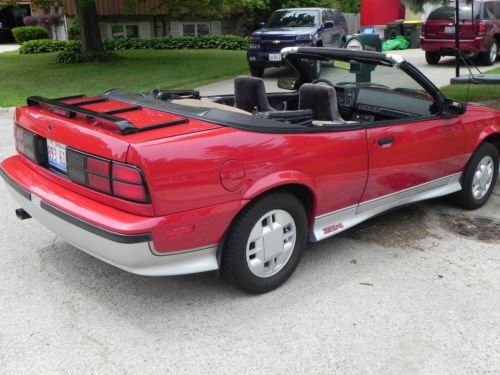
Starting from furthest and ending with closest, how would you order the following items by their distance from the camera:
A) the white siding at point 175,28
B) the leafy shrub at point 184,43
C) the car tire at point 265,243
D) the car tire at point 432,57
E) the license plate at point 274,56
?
the white siding at point 175,28 → the leafy shrub at point 184,43 → the car tire at point 432,57 → the license plate at point 274,56 → the car tire at point 265,243

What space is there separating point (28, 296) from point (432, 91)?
326 cm

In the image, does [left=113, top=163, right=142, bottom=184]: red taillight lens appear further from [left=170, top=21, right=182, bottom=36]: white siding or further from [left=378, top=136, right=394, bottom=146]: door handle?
[left=170, top=21, right=182, bottom=36]: white siding

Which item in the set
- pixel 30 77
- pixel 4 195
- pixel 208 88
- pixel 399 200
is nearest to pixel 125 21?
pixel 30 77

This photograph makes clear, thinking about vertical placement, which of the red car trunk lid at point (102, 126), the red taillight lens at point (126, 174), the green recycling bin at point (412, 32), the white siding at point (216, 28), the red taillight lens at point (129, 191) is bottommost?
the red taillight lens at point (129, 191)

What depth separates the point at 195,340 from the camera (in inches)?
120

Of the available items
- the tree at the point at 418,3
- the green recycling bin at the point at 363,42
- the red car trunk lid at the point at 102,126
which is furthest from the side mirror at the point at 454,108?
the tree at the point at 418,3

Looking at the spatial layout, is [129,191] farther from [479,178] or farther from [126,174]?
[479,178]

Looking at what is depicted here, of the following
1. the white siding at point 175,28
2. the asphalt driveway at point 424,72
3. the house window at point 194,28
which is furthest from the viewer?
the house window at point 194,28

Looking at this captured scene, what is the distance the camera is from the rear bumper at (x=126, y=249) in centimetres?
290

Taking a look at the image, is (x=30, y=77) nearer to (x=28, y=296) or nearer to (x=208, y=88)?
(x=208, y=88)

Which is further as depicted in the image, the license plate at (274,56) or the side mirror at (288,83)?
the license plate at (274,56)

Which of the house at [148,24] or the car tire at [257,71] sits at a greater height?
the house at [148,24]

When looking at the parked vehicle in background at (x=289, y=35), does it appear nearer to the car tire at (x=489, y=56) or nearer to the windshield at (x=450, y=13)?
the windshield at (x=450, y=13)

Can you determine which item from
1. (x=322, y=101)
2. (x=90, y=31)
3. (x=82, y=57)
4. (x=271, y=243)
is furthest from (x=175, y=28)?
(x=271, y=243)
